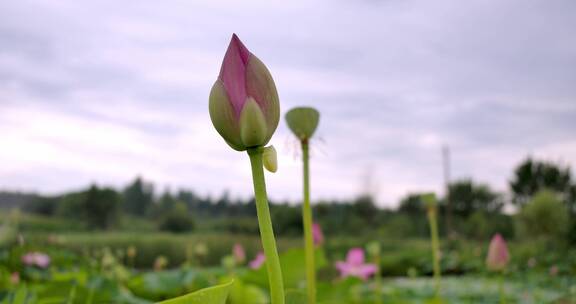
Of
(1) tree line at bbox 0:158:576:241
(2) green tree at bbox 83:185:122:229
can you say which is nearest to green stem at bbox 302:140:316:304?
(1) tree line at bbox 0:158:576:241

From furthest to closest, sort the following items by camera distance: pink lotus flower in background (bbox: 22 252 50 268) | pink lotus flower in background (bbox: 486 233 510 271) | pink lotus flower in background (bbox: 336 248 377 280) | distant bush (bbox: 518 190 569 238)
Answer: distant bush (bbox: 518 190 569 238), pink lotus flower in background (bbox: 22 252 50 268), pink lotus flower in background (bbox: 336 248 377 280), pink lotus flower in background (bbox: 486 233 510 271)

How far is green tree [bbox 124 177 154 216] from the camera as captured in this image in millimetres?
28566

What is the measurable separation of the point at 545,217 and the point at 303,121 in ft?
39.9

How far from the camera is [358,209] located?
19031 mm

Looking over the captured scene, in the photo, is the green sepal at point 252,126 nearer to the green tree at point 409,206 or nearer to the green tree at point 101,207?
the green tree at point 409,206

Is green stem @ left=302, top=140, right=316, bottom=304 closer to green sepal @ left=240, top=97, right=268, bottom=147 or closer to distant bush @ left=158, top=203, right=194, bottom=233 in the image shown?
green sepal @ left=240, top=97, right=268, bottom=147

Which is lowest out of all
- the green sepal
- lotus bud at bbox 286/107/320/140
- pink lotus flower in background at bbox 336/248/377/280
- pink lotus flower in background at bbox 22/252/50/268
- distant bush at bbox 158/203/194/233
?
distant bush at bbox 158/203/194/233

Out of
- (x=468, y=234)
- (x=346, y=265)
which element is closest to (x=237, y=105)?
(x=346, y=265)

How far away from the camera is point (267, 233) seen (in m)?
0.25

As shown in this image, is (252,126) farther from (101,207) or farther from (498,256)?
(101,207)

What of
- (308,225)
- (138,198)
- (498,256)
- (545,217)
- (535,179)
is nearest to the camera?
(308,225)

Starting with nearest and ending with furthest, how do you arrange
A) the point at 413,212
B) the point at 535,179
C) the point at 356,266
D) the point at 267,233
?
the point at 267,233, the point at 356,266, the point at 535,179, the point at 413,212

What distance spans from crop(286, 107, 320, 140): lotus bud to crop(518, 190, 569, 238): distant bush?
38.1ft

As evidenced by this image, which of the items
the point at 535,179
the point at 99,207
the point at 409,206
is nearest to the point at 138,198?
the point at 99,207
